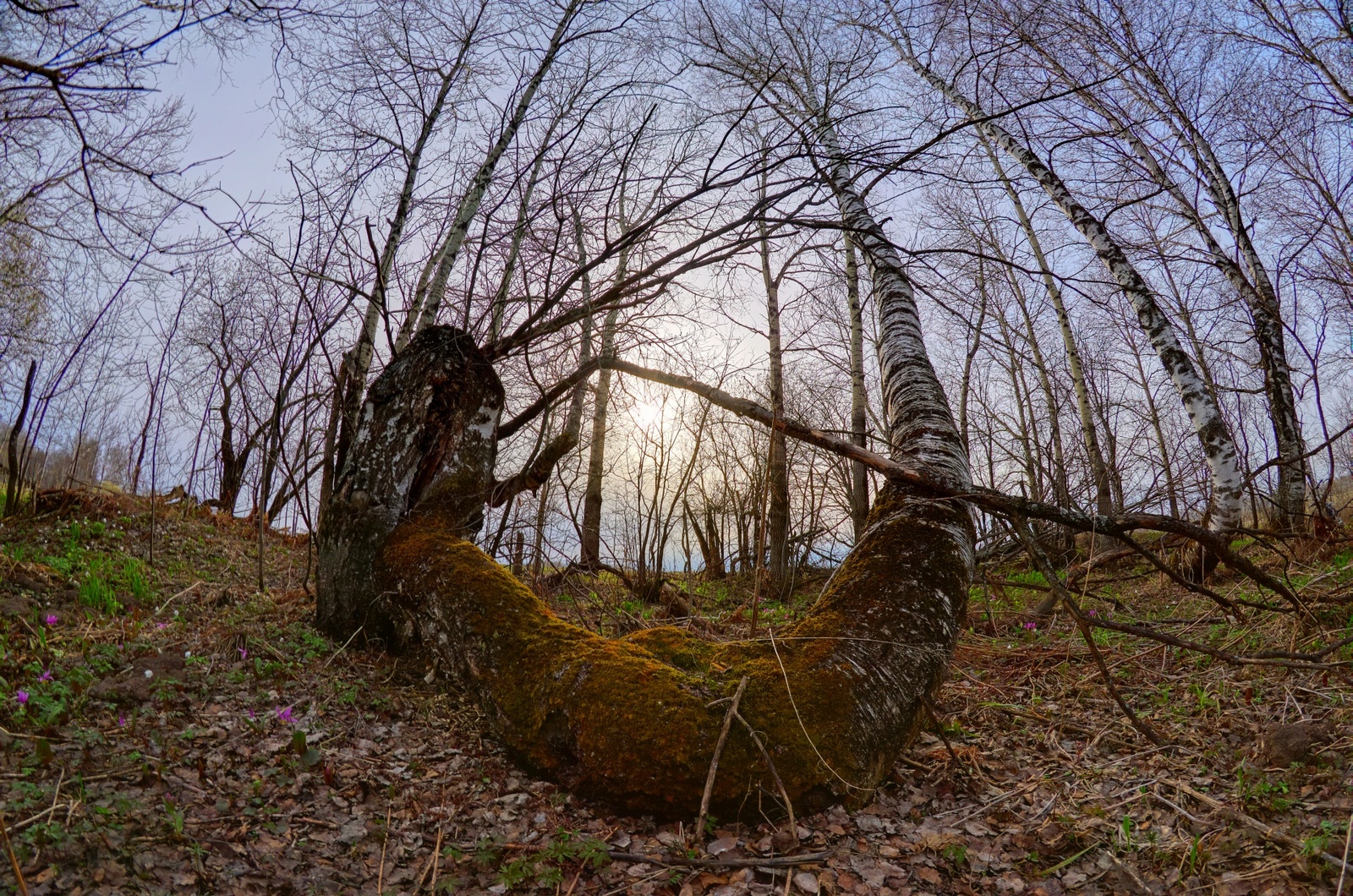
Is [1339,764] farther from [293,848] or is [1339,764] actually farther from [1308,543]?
[1308,543]

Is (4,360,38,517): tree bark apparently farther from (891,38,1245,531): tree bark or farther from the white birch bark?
(891,38,1245,531): tree bark

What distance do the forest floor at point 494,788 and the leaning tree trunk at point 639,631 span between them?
0.18 meters

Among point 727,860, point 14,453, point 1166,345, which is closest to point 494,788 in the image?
point 727,860

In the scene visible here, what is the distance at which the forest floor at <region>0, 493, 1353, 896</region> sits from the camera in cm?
185

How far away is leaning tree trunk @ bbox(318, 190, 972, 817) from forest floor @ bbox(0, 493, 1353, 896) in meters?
0.18

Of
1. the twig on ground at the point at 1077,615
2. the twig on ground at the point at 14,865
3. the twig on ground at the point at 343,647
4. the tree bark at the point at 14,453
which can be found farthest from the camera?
the tree bark at the point at 14,453

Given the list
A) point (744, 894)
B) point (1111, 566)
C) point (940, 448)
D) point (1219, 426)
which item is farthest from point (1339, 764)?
point (1219, 426)

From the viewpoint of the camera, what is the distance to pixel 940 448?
3.31m

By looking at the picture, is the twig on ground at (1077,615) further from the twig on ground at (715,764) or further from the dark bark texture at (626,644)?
the twig on ground at (715,764)

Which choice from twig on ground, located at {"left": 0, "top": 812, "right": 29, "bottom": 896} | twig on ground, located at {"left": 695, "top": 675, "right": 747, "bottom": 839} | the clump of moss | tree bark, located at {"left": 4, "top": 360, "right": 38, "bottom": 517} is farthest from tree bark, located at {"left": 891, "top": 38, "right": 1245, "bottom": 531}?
tree bark, located at {"left": 4, "top": 360, "right": 38, "bottom": 517}

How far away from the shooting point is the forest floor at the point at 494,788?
1.85m

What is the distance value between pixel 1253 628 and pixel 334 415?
20.6 feet

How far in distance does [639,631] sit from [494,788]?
0.92 meters

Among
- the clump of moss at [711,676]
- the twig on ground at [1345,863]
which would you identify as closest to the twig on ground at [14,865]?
the clump of moss at [711,676]
